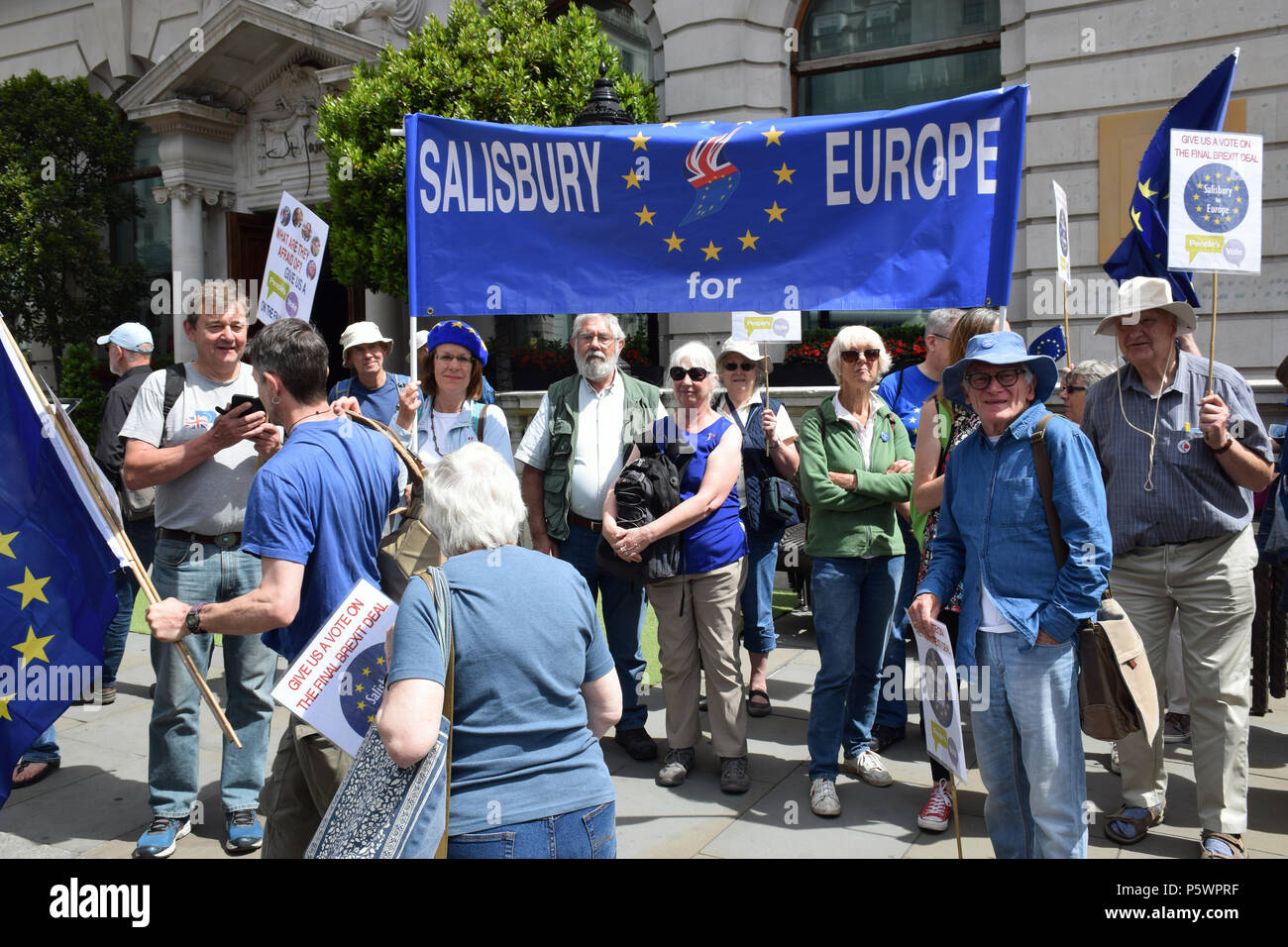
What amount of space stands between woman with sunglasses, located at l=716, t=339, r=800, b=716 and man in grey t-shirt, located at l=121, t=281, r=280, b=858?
2516 millimetres

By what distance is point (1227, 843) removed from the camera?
3838 mm

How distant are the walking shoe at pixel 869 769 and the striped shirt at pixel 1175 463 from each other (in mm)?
1451

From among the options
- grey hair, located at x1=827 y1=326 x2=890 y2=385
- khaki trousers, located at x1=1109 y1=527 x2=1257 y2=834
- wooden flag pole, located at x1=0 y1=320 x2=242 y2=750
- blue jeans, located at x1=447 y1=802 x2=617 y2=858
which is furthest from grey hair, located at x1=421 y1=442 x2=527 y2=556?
khaki trousers, located at x1=1109 y1=527 x2=1257 y2=834

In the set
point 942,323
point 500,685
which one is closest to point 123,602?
point 500,685

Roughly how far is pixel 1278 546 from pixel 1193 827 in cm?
161

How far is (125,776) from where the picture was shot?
5039mm

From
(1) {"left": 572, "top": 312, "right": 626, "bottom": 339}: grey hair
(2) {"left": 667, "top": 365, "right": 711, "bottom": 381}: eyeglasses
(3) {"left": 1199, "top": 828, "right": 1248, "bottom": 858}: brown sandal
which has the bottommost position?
(3) {"left": 1199, "top": 828, "right": 1248, "bottom": 858}: brown sandal

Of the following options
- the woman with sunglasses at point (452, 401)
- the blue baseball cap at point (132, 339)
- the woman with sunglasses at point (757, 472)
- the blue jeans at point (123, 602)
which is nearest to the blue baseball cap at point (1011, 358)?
the woman with sunglasses at point (757, 472)

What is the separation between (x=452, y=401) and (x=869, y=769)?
9.16 ft

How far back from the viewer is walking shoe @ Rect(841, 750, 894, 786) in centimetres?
466

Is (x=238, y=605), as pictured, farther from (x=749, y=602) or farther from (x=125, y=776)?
(x=749, y=602)

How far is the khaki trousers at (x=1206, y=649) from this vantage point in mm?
3914

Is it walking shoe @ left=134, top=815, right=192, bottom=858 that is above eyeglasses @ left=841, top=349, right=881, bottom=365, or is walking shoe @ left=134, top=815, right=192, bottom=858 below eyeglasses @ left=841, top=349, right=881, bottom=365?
below

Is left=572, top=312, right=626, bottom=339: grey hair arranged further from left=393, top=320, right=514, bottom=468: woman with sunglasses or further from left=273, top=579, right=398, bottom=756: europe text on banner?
left=273, top=579, right=398, bottom=756: europe text on banner
